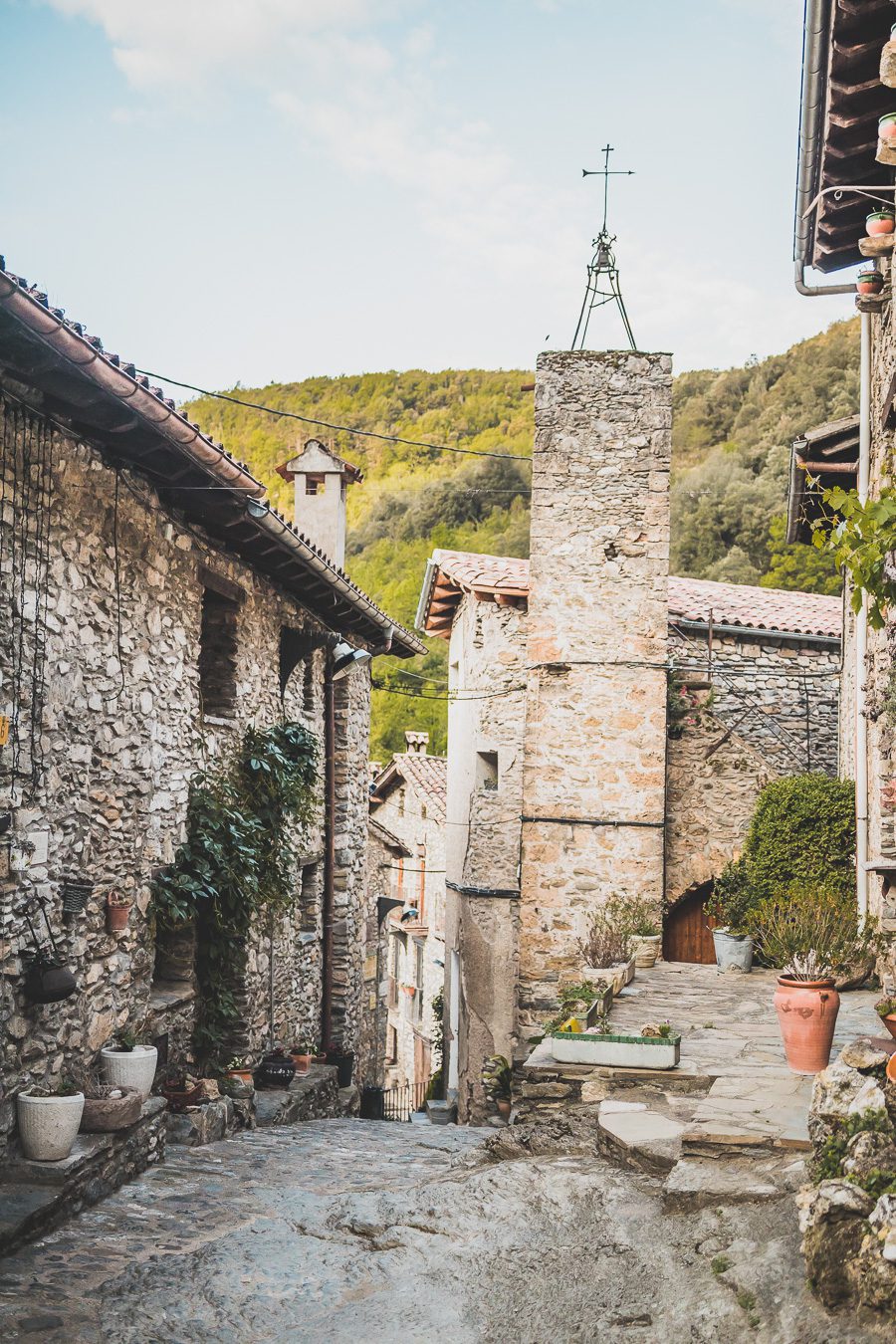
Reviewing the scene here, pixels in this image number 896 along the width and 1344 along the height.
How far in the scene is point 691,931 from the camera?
12969 mm

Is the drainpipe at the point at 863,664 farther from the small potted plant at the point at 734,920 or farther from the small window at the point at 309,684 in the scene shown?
the small window at the point at 309,684

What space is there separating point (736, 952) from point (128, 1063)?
6.57 meters

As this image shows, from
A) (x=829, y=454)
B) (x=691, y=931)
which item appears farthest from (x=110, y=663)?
(x=691, y=931)

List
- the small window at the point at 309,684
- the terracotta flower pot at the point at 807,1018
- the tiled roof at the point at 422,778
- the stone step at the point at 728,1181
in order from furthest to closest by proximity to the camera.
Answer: the tiled roof at the point at 422,778
the small window at the point at 309,684
the terracotta flower pot at the point at 807,1018
the stone step at the point at 728,1181

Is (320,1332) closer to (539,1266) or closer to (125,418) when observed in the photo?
(539,1266)

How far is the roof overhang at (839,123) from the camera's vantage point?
254 inches

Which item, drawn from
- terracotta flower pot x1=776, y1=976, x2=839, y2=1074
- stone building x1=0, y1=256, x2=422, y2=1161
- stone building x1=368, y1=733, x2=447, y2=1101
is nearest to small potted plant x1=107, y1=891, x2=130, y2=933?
stone building x1=0, y1=256, x2=422, y2=1161

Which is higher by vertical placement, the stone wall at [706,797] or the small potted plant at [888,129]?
the small potted plant at [888,129]

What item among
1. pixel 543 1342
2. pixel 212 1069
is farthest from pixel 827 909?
pixel 543 1342

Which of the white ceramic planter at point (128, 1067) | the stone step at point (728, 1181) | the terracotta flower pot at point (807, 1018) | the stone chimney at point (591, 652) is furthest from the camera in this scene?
the stone chimney at point (591, 652)

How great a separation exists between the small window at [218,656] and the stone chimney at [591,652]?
Result: 4380mm

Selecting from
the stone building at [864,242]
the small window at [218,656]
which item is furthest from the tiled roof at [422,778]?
the stone building at [864,242]

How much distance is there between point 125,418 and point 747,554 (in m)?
24.0

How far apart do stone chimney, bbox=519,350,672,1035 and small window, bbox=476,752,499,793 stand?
2144 millimetres
